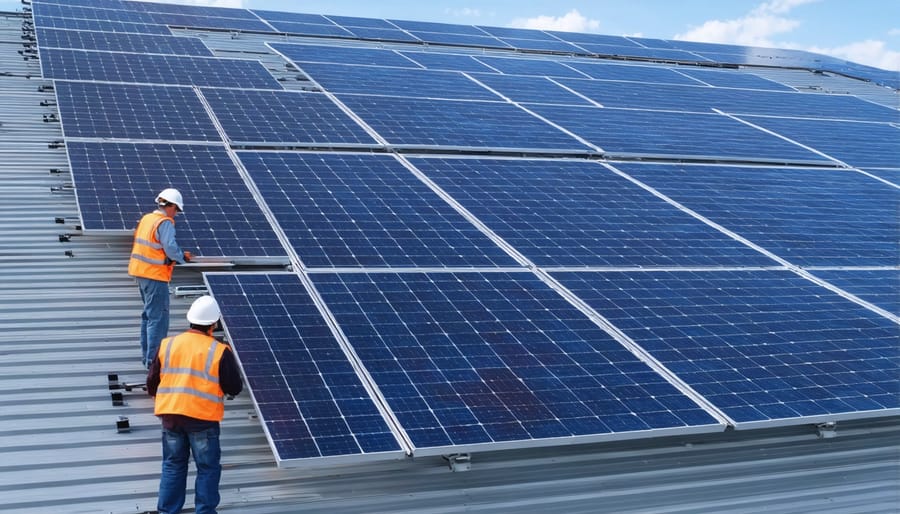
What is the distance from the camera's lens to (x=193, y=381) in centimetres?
705

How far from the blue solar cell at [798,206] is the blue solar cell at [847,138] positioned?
6.08 ft

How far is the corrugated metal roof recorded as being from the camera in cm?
763

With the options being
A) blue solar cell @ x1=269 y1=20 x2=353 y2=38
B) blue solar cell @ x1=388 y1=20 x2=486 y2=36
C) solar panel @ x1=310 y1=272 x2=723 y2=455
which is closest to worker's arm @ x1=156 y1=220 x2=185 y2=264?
solar panel @ x1=310 y1=272 x2=723 y2=455

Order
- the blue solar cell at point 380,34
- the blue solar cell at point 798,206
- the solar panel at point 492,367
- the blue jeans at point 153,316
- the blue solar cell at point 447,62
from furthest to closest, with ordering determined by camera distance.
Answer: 1. the blue solar cell at point 380,34
2. the blue solar cell at point 447,62
3. the blue solar cell at point 798,206
4. the blue jeans at point 153,316
5. the solar panel at point 492,367

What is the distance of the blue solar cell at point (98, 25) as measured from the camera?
22.6 m

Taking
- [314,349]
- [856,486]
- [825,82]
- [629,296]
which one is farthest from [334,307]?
[825,82]

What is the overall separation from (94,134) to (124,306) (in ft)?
14.2

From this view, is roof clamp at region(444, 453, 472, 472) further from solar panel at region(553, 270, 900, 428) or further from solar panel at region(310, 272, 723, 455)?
solar panel at region(553, 270, 900, 428)

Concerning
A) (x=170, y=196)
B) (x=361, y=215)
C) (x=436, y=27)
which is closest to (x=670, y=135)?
(x=361, y=215)

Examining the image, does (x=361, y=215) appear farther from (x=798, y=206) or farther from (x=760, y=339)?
(x=798, y=206)

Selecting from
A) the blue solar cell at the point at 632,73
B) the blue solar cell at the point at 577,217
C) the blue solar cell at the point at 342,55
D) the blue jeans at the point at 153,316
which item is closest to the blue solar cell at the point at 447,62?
the blue solar cell at the point at 342,55

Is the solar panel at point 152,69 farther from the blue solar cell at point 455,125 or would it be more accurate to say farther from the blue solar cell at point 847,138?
the blue solar cell at point 847,138

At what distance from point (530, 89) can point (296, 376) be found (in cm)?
1501

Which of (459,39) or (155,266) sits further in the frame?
(459,39)
